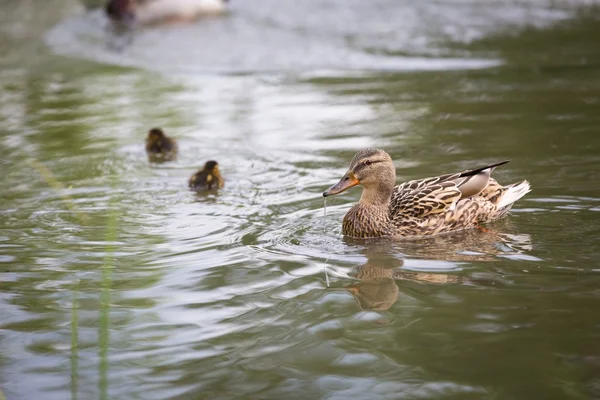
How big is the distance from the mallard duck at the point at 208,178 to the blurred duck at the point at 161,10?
30.0 ft

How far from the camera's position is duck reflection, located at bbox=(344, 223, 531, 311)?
491 centimetres

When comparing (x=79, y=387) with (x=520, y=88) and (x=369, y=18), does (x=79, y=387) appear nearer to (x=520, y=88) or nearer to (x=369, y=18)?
(x=520, y=88)

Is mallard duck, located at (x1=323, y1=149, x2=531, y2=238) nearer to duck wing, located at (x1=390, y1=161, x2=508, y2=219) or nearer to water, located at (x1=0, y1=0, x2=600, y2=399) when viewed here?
duck wing, located at (x1=390, y1=161, x2=508, y2=219)

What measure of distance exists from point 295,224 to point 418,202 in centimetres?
81

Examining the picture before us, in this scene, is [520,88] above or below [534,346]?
above

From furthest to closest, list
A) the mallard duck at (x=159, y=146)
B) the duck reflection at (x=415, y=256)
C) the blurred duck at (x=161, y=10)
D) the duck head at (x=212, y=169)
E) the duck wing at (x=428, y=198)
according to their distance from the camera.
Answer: the blurred duck at (x=161, y=10) < the mallard duck at (x=159, y=146) < the duck head at (x=212, y=169) < the duck wing at (x=428, y=198) < the duck reflection at (x=415, y=256)

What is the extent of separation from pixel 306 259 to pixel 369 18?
930cm

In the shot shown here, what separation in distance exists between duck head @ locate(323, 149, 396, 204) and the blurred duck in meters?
10.4

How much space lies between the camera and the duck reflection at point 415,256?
4914 millimetres

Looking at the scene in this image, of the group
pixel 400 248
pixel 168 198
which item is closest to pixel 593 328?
pixel 400 248

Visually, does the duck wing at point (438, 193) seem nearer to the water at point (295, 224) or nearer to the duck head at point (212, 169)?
the water at point (295, 224)

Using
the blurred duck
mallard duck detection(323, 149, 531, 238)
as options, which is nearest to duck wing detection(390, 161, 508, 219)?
mallard duck detection(323, 149, 531, 238)

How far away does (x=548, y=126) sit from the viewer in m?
8.25

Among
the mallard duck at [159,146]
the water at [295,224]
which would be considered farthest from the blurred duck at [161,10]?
the mallard duck at [159,146]
